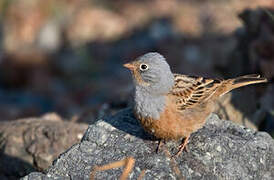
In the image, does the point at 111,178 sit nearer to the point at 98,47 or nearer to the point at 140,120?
the point at 140,120

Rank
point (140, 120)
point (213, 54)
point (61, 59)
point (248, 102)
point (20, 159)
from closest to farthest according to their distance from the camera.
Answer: point (140, 120)
point (20, 159)
point (248, 102)
point (213, 54)
point (61, 59)

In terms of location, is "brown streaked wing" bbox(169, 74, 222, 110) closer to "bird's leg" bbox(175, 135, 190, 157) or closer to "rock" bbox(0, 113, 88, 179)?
"bird's leg" bbox(175, 135, 190, 157)

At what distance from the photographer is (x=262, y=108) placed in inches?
348

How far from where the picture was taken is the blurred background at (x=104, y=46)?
11.0 metres

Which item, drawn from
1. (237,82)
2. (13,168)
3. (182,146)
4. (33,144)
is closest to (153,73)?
(182,146)

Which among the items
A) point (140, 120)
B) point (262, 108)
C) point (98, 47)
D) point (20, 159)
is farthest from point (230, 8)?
point (140, 120)

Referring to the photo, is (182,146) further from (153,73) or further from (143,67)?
(143,67)

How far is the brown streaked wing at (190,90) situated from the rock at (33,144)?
2.05 metres

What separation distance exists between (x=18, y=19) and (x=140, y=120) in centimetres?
1140

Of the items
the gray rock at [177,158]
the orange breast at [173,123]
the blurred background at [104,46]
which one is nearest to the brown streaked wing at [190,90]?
the orange breast at [173,123]

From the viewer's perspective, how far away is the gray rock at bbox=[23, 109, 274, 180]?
5855 millimetres

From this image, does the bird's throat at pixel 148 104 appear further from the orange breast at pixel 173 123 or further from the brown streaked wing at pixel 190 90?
the brown streaked wing at pixel 190 90

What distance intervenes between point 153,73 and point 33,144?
2457 mm

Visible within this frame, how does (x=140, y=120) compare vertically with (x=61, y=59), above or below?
above
